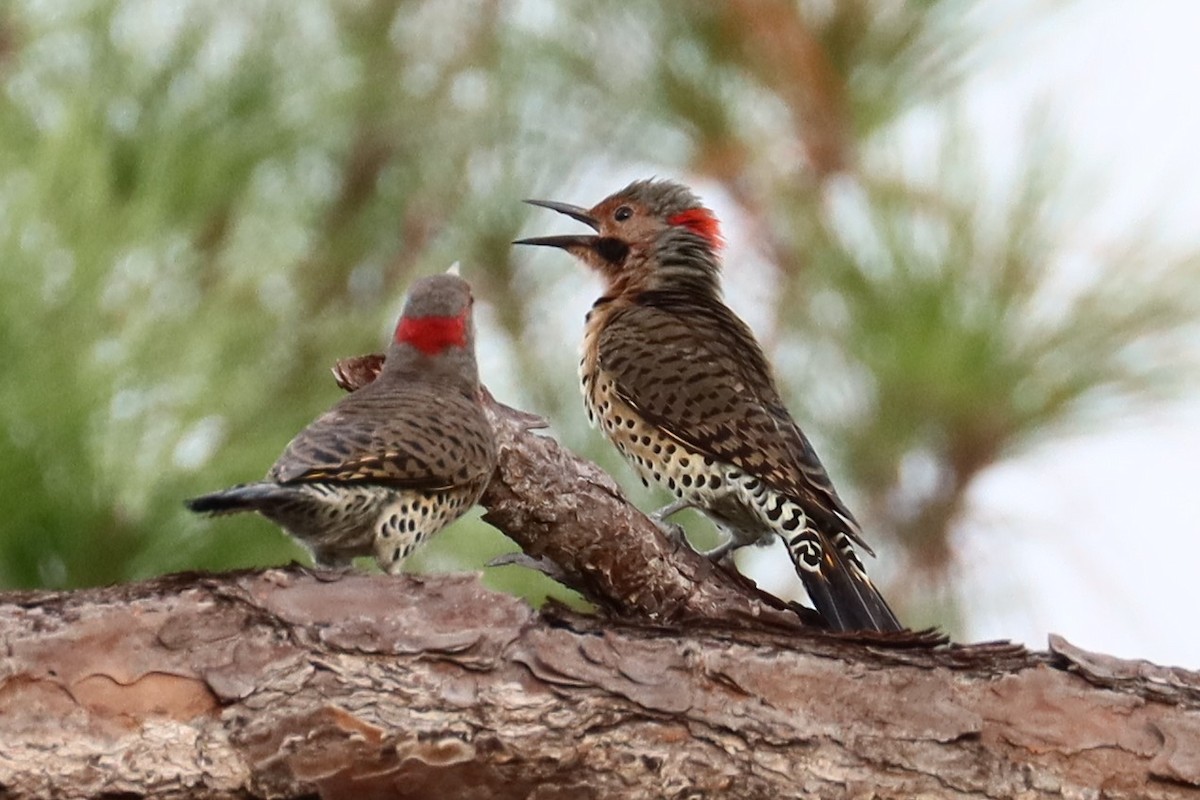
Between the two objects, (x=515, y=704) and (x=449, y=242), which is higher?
(x=449, y=242)

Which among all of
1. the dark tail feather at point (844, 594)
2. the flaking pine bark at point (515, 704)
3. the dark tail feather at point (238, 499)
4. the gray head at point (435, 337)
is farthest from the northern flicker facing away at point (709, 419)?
the dark tail feather at point (238, 499)

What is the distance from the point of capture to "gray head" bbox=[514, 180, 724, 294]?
16.9 feet

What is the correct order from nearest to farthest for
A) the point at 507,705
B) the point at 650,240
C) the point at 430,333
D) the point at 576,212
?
1. the point at 507,705
2. the point at 430,333
3. the point at 650,240
4. the point at 576,212

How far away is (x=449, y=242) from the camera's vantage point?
628cm

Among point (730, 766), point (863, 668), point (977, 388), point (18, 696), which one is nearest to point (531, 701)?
point (730, 766)

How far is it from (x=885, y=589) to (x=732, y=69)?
7.01ft

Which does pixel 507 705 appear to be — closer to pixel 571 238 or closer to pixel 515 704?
pixel 515 704

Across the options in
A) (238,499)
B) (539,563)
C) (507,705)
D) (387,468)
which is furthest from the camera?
(539,563)

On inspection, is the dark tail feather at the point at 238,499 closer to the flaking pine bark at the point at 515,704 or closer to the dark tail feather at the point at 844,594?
the flaking pine bark at the point at 515,704

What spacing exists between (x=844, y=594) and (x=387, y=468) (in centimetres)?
122

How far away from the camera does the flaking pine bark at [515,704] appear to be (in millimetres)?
2705

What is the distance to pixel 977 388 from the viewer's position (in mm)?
5316

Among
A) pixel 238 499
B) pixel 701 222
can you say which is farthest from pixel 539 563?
pixel 701 222

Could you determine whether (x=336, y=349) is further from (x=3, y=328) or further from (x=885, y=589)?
(x=885, y=589)
